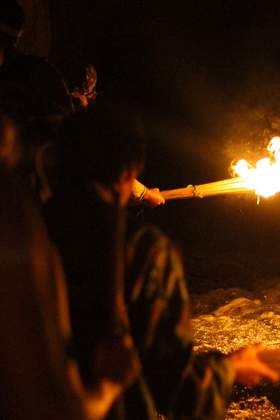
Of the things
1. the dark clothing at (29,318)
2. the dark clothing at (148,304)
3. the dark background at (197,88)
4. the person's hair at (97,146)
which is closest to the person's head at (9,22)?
the person's hair at (97,146)

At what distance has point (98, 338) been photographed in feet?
4.26

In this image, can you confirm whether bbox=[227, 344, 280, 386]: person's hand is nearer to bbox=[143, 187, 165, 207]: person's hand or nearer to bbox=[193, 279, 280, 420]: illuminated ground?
bbox=[193, 279, 280, 420]: illuminated ground

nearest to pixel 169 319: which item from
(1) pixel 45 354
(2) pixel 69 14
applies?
(1) pixel 45 354

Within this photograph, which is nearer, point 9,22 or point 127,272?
point 127,272

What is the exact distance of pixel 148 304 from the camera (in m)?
1.40

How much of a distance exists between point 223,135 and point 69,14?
388cm

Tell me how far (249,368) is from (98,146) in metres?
0.84

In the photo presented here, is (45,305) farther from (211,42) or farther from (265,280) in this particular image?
(211,42)

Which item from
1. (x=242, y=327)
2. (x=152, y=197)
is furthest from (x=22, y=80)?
(x=242, y=327)

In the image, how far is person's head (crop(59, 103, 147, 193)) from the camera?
4.34ft

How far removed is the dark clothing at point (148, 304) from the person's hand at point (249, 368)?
0.18ft

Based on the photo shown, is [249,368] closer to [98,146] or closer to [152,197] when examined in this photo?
[98,146]

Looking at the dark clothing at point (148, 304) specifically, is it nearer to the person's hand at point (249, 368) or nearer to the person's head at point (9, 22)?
the person's hand at point (249, 368)

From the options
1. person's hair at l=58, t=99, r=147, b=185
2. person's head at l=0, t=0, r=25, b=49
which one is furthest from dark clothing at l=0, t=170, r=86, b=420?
person's head at l=0, t=0, r=25, b=49
